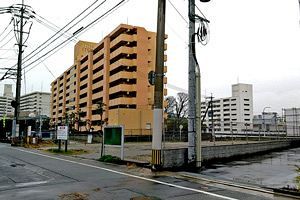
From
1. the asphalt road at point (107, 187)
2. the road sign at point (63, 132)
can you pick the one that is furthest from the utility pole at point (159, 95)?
the road sign at point (63, 132)

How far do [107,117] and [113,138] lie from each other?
158 ft

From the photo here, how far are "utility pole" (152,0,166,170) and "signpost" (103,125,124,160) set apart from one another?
11.3 ft

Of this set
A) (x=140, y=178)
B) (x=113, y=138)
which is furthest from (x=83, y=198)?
(x=113, y=138)

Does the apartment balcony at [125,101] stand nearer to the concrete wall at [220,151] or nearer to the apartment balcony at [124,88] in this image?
the apartment balcony at [124,88]

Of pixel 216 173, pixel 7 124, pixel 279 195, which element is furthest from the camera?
pixel 7 124

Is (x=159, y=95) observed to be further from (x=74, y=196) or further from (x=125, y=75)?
(x=125, y=75)

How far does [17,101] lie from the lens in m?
34.0

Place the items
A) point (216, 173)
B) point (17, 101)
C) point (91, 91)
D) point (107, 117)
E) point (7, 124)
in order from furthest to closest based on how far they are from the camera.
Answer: point (91, 91)
point (107, 117)
point (7, 124)
point (17, 101)
point (216, 173)

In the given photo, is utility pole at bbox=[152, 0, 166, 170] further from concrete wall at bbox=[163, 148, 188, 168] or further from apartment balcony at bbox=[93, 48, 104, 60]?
apartment balcony at bbox=[93, 48, 104, 60]

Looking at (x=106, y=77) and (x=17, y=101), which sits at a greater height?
(x=106, y=77)

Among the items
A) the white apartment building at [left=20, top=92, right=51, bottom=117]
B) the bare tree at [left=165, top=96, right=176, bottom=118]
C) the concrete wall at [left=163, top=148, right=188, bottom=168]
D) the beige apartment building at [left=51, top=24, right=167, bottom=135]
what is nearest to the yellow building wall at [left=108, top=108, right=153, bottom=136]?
the beige apartment building at [left=51, top=24, right=167, bottom=135]

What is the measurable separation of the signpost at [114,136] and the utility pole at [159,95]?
11.3 feet

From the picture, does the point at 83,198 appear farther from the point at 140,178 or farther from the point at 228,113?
the point at 228,113

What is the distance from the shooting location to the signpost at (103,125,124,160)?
52.5 feet
